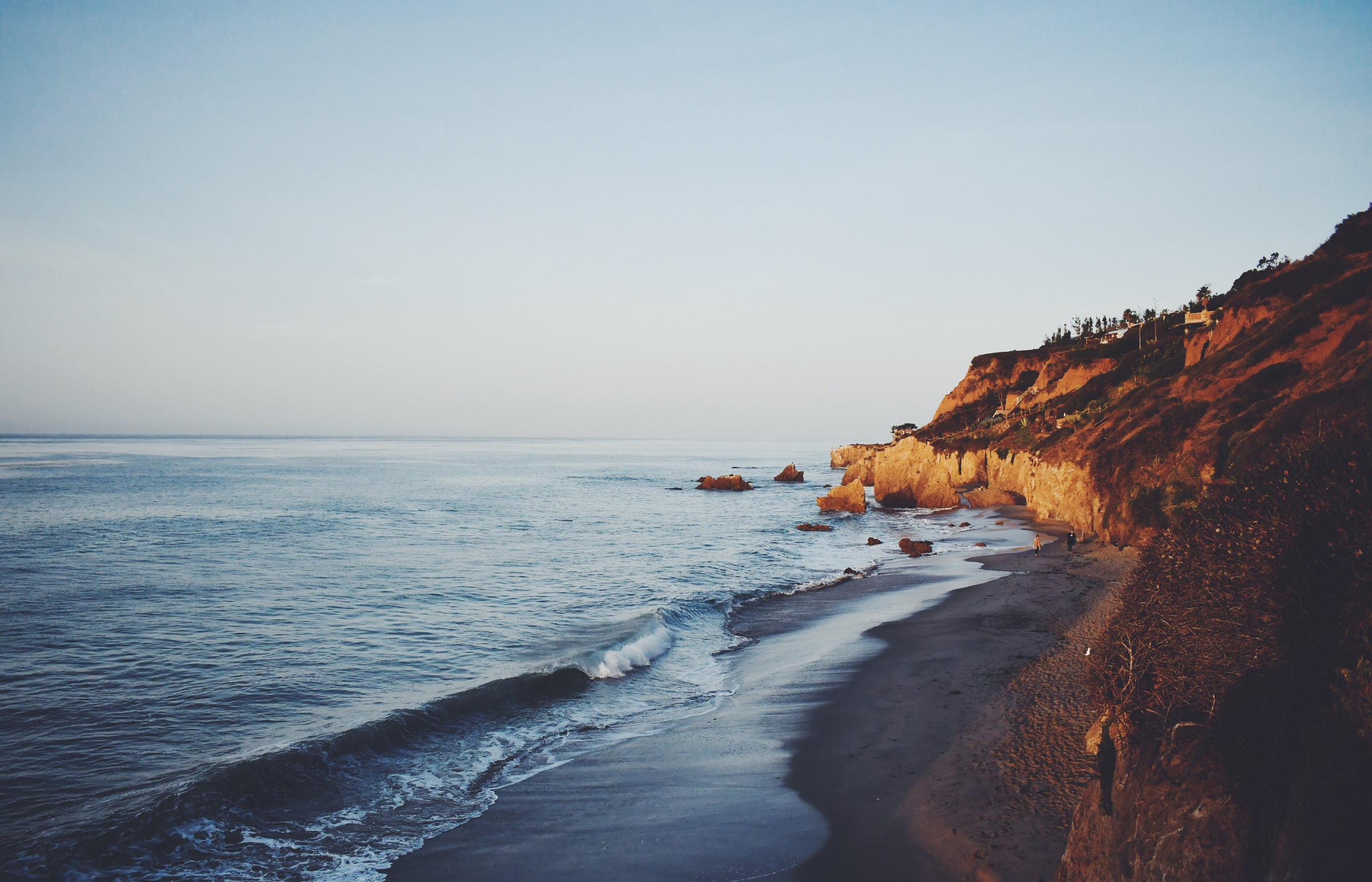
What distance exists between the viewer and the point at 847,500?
174ft

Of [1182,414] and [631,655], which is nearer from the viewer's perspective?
[631,655]

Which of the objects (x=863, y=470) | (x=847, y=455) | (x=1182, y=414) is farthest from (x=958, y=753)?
(x=847, y=455)

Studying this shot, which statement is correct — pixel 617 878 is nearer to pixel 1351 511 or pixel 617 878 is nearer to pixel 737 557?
pixel 1351 511

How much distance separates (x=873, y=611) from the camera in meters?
21.2

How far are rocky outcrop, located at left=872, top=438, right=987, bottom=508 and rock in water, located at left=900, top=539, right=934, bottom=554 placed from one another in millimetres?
22847

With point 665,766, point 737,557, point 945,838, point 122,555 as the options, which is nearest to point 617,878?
point 665,766

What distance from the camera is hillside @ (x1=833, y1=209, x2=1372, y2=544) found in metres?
20.0

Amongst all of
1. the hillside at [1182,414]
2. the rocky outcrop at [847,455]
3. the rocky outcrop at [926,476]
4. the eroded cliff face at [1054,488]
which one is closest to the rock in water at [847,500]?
the rocky outcrop at [926,476]

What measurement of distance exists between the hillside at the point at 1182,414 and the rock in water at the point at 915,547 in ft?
23.1

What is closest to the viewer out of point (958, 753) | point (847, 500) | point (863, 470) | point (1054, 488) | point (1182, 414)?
Result: point (958, 753)

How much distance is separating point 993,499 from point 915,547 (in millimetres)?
20845

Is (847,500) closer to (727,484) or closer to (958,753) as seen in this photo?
(727,484)

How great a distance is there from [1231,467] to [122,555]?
39388mm

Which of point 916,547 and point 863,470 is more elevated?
point 863,470
